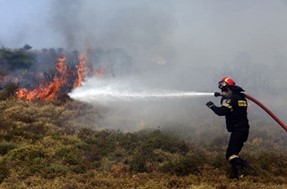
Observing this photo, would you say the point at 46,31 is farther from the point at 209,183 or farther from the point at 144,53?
the point at 209,183

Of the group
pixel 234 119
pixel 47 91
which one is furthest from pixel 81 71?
pixel 234 119

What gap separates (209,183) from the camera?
965 cm

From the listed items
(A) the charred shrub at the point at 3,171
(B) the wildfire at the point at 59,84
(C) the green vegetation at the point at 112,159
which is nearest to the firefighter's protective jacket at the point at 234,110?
(C) the green vegetation at the point at 112,159

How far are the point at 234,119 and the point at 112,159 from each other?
3.74m

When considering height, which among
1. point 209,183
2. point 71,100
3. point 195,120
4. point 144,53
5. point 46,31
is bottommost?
point 209,183

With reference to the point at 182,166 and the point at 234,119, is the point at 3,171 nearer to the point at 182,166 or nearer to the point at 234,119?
the point at 182,166

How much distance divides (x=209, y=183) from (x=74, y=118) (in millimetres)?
8782

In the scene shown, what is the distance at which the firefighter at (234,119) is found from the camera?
400 inches

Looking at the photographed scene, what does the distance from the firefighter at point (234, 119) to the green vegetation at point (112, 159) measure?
43 centimetres

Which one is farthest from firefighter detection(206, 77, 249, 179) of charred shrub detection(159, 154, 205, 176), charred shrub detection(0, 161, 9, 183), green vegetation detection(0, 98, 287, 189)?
charred shrub detection(0, 161, 9, 183)

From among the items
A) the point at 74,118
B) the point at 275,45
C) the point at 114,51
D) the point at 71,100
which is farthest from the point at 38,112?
the point at 275,45

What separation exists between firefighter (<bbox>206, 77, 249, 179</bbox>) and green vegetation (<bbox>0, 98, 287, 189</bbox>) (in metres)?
0.43

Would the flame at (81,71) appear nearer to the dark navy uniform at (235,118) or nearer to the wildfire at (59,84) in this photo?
the wildfire at (59,84)

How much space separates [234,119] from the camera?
1052 centimetres
